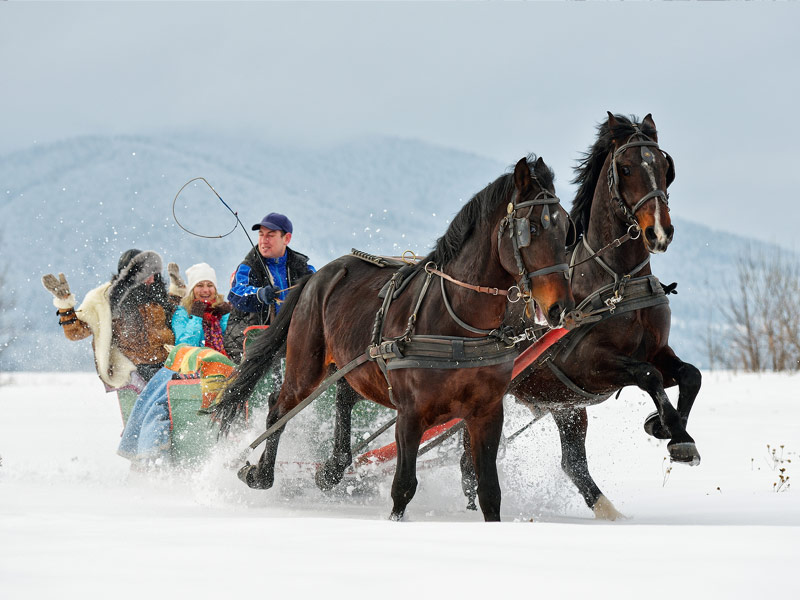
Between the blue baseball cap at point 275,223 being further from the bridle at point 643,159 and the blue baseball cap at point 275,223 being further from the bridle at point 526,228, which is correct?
the bridle at point 526,228

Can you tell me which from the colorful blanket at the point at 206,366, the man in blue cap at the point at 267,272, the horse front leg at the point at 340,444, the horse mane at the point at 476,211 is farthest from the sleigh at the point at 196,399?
the horse mane at the point at 476,211

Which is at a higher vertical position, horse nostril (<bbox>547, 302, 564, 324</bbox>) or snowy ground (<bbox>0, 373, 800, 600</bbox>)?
horse nostril (<bbox>547, 302, 564, 324</bbox>)

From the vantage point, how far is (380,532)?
407cm

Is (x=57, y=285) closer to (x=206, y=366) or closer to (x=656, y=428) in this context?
(x=206, y=366)

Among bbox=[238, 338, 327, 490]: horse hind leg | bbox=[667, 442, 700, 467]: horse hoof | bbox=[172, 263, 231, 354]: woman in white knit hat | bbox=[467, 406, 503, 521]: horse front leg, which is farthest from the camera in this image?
bbox=[172, 263, 231, 354]: woman in white knit hat

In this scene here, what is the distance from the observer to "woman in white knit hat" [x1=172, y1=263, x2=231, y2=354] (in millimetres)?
7957

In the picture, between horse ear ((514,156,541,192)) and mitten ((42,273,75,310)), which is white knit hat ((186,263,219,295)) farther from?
horse ear ((514,156,541,192))

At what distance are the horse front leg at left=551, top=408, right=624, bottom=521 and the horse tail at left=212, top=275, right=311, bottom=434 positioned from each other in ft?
6.04

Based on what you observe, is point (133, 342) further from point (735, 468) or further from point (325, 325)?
point (735, 468)

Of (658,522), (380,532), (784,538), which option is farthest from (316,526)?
(658,522)

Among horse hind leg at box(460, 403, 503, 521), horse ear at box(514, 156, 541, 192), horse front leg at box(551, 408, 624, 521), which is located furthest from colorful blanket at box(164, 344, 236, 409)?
horse ear at box(514, 156, 541, 192)

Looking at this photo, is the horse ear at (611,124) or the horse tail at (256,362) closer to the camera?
the horse ear at (611,124)

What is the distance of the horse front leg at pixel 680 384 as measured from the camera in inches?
215

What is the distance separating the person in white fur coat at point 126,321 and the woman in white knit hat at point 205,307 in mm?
240
